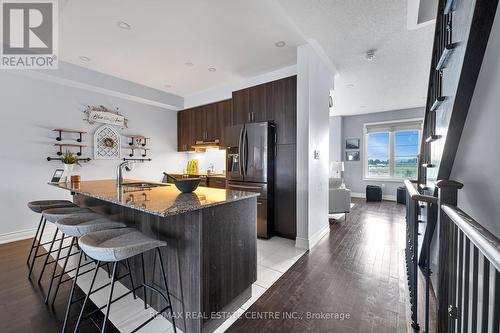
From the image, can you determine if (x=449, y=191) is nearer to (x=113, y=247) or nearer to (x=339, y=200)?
(x=113, y=247)

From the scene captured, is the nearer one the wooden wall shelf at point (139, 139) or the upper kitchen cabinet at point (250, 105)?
the upper kitchen cabinet at point (250, 105)

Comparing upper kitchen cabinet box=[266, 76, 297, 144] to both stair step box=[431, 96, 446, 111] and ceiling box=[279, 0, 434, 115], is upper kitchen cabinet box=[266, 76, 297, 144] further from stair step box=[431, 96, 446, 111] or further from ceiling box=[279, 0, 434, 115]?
stair step box=[431, 96, 446, 111]

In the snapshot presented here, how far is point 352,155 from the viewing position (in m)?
7.50

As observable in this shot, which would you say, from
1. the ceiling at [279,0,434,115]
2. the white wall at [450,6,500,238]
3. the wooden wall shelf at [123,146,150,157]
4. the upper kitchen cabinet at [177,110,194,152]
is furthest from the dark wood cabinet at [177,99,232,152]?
the white wall at [450,6,500,238]

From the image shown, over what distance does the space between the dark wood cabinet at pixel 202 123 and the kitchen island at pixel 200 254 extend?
3.08 meters

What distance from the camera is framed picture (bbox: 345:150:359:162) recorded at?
24.4ft

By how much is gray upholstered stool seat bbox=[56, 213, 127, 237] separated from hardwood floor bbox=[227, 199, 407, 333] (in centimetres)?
129

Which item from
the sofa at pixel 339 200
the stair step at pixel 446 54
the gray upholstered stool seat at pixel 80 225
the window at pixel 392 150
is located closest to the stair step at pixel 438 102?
the stair step at pixel 446 54

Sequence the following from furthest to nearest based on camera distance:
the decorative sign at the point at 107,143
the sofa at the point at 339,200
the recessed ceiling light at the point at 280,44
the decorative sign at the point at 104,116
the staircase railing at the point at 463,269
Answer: the sofa at the point at 339,200, the decorative sign at the point at 107,143, the decorative sign at the point at 104,116, the recessed ceiling light at the point at 280,44, the staircase railing at the point at 463,269

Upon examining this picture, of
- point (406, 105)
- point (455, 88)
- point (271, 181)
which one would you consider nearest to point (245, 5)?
point (455, 88)

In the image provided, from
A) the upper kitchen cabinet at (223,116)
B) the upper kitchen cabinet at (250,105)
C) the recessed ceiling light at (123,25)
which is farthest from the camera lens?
the upper kitchen cabinet at (223,116)

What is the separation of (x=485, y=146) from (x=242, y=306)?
2.09m

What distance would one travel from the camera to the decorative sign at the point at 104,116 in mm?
4129

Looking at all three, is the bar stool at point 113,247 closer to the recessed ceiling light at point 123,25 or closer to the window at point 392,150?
the recessed ceiling light at point 123,25
